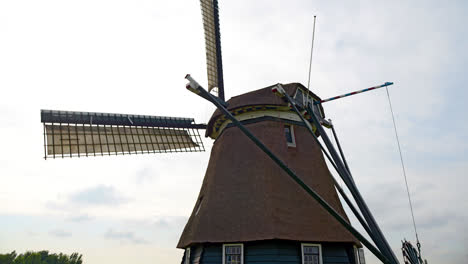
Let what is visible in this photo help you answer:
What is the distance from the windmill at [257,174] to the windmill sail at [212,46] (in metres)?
0.06

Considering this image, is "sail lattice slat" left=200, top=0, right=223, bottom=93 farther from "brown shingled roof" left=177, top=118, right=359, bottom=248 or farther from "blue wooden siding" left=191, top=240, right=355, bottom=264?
"blue wooden siding" left=191, top=240, right=355, bottom=264

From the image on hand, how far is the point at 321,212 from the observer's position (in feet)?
→ 33.1

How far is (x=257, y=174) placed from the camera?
34.8ft

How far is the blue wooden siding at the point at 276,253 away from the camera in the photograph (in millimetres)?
8969

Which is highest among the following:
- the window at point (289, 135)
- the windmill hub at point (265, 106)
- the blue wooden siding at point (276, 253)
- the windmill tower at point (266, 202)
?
the windmill hub at point (265, 106)

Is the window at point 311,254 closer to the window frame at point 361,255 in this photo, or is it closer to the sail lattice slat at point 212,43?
the window frame at point 361,255

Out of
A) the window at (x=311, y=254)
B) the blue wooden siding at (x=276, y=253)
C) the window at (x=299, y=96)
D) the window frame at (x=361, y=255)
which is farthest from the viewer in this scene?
the window at (x=299, y=96)

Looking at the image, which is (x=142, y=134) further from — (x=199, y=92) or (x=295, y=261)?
(x=295, y=261)

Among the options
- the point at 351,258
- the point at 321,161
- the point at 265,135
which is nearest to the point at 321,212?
the point at 351,258

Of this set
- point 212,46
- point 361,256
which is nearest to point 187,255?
point 361,256

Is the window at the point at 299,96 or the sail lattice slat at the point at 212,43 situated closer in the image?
the window at the point at 299,96

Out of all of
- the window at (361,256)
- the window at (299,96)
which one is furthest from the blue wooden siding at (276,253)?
the window at (299,96)

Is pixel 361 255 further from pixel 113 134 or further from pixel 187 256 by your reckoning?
pixel 113 134

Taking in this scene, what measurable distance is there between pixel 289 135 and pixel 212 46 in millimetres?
6884
